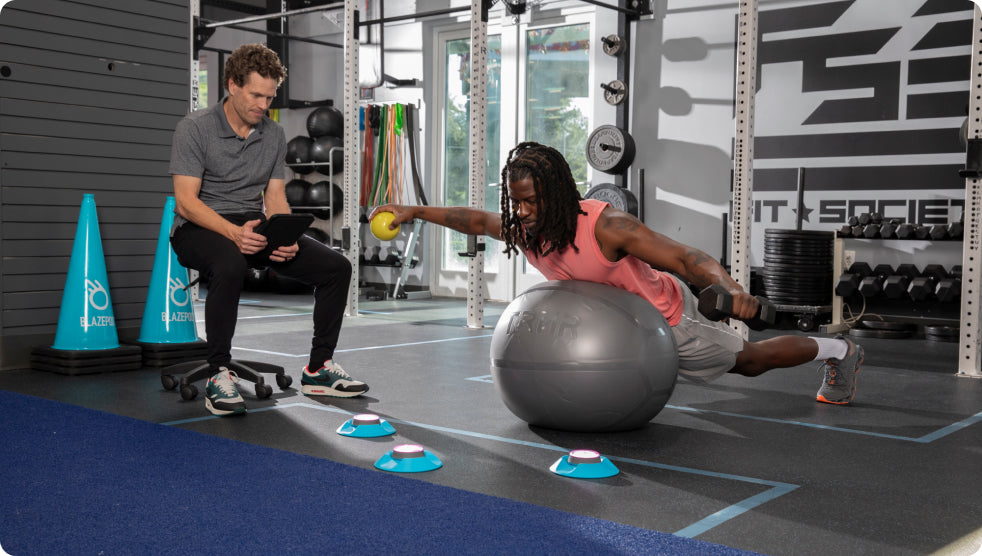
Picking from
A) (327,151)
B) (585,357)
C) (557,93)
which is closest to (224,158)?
(585,357)

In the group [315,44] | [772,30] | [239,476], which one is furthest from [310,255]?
[315,44]

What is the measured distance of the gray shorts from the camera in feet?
8.99

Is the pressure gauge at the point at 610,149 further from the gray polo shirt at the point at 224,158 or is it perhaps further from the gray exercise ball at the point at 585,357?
the gray exercise ball at the point at 585,357

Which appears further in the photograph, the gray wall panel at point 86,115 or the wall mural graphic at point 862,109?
the wall mural graphic at point 862,109

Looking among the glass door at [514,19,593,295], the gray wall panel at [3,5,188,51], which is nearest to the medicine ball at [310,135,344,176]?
the glass door at [514,19,593,295]

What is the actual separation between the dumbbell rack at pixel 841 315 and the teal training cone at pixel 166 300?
3885mm

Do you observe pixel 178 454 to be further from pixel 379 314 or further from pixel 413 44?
pixel 413 44

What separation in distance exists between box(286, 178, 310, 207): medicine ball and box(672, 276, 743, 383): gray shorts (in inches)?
259

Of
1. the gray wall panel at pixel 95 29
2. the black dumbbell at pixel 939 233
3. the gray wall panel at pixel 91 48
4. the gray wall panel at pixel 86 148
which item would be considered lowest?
the black dumbbell at pixel 939 233

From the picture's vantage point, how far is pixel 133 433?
2.59 metres

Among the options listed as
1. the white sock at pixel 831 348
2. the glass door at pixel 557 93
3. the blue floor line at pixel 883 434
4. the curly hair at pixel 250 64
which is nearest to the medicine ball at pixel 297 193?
the glass door at pixel 557 93

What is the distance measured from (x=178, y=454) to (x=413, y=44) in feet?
22.5

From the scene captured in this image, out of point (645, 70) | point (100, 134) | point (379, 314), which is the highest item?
point (645, 70)

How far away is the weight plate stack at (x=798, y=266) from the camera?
5754 millimetres
